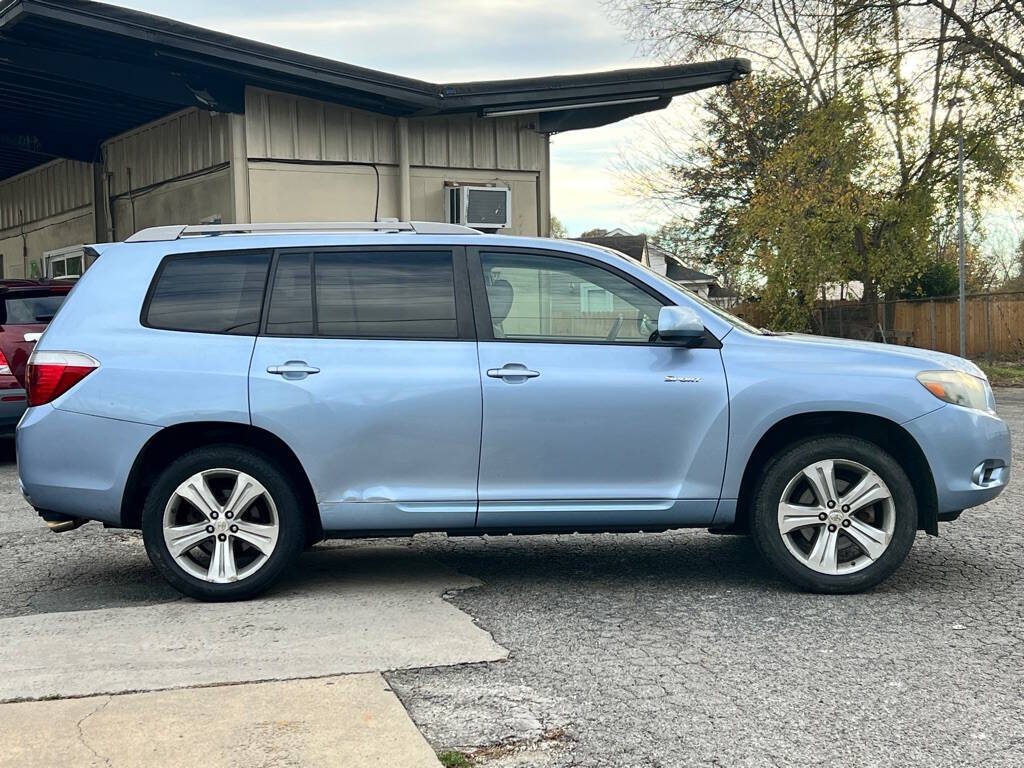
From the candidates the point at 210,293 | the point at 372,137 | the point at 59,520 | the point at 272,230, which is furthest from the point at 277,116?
the point at 59,520

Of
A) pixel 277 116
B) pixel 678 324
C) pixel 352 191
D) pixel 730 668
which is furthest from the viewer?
pixel 352 191

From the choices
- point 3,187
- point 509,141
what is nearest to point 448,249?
point 509,141

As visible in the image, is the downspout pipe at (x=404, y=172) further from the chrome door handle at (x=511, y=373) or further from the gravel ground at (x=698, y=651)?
the chrome door handle at (x=511, y=373)

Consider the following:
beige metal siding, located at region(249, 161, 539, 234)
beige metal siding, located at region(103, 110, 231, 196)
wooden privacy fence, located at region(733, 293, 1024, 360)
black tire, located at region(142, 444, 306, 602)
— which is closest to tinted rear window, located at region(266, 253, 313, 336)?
black tire, located at region(142, 444, 306, 602)

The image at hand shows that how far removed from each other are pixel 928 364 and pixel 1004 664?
1.71 m

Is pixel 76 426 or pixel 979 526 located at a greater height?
pixel 76 426

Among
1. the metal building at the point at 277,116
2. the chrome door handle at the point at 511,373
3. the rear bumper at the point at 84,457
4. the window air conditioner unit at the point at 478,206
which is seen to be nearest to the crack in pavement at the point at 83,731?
the rear bumper at the point at 84,457

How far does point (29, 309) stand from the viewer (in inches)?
427

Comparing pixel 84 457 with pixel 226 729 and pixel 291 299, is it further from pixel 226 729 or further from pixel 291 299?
pixel 226 729

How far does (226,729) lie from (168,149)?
13.9 metres

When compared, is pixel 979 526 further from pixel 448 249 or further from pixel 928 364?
pixel 448 249

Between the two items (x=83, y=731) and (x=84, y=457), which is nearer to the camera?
(x=83, y=731)

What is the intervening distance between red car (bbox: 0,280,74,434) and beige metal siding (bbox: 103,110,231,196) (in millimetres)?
3904

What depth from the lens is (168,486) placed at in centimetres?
550
